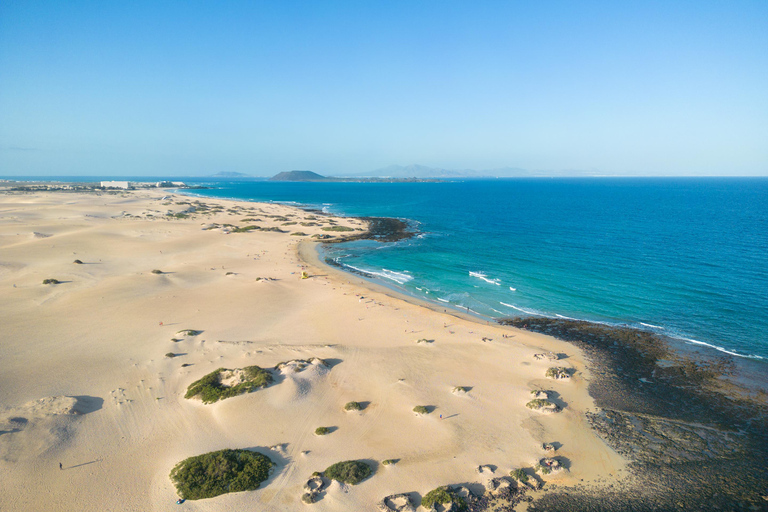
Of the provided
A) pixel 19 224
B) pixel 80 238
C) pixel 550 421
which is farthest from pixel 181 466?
pixel 19 224

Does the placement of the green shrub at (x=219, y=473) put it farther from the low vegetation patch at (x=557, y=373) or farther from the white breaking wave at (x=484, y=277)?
the white breaking wave at (x=484, y=277)

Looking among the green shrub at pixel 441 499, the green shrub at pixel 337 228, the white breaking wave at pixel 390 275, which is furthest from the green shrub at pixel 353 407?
the green shrub at pixel 337 228

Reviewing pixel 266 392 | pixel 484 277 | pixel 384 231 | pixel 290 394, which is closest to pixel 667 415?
pixel 290 394

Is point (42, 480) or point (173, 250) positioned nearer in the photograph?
point (42, 480)

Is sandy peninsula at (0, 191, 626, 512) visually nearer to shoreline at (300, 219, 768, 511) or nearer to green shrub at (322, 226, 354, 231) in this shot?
shoreline at (300, 219, 768, 511)

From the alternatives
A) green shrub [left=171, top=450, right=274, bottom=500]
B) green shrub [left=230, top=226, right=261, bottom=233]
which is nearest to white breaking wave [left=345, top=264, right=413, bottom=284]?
green shrub [left=171, top=450, right=274, bottom=500]

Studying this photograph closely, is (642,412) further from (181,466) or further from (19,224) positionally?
(19,224)

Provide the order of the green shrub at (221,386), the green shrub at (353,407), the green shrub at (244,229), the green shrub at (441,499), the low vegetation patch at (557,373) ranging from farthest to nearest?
the green shrub at (244,229), the low vegetation patch at (557,373), the green shrub at (221,386), the green shrub at (353,407), the green shrub at (441,499)
